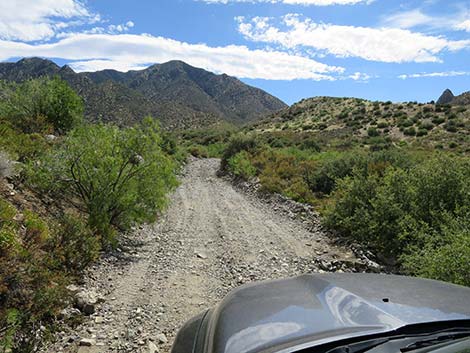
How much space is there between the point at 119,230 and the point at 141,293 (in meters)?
3.52

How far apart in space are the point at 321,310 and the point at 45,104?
1697cm

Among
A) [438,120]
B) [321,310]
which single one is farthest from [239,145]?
[321,310]

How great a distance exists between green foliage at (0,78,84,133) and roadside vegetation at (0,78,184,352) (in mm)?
4981

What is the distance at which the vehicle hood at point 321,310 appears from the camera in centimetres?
175

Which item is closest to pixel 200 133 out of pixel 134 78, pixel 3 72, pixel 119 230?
pixel 119 230

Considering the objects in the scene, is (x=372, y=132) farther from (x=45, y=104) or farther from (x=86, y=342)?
(x=86, y=342)

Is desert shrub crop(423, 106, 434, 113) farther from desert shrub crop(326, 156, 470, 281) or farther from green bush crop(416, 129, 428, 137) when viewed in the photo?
desert shrub crop(326, 156, 470, 281)

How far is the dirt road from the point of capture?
4.81 meters

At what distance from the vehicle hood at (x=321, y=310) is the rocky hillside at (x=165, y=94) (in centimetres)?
4040

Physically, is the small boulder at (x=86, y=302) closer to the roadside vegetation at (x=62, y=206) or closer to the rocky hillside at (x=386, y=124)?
the roadside vegetation at (x=62, y=206)

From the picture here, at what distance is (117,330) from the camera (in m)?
4.80

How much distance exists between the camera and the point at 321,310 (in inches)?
78.5

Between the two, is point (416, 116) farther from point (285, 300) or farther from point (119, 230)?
point (285, 300)

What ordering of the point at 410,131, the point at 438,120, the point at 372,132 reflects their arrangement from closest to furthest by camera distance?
1. the point at 410,131
2. the point at 438,120
3. the point at 372,132
